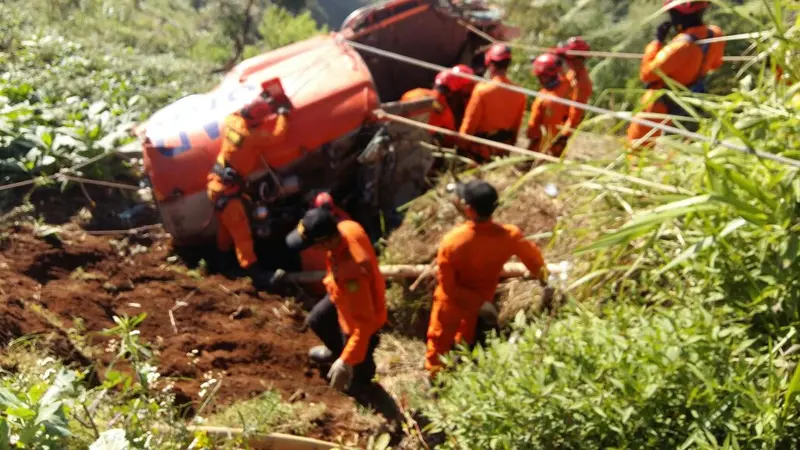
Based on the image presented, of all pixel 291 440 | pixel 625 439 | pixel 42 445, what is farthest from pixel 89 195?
pixel 625 439

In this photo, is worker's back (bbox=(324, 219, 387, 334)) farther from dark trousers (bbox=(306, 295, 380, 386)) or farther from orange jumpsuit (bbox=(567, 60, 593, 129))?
orange jumpsuit (bbox=(567, 60, 593, 129))

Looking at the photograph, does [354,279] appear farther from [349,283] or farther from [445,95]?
[445,95]

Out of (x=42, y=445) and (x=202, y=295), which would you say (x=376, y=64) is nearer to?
(x=202, y=295)

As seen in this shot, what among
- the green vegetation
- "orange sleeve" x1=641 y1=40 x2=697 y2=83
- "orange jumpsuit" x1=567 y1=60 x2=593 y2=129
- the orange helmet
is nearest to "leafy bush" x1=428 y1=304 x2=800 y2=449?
the green vegetation

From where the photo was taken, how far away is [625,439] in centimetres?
195

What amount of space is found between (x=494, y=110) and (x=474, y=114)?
16 cm

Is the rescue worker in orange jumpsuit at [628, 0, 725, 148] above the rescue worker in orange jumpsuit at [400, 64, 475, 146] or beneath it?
above

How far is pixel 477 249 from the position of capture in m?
3.52

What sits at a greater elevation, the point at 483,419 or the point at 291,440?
the point at 483,419

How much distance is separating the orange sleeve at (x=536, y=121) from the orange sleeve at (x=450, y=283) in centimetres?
246

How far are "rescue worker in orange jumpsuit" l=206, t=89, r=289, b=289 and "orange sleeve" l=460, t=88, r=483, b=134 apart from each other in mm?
1442

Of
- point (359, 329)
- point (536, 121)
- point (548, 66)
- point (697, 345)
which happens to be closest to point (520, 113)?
point (536, 121)

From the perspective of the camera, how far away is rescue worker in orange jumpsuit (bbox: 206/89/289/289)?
4.62 m

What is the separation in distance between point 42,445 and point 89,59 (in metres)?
6.36
